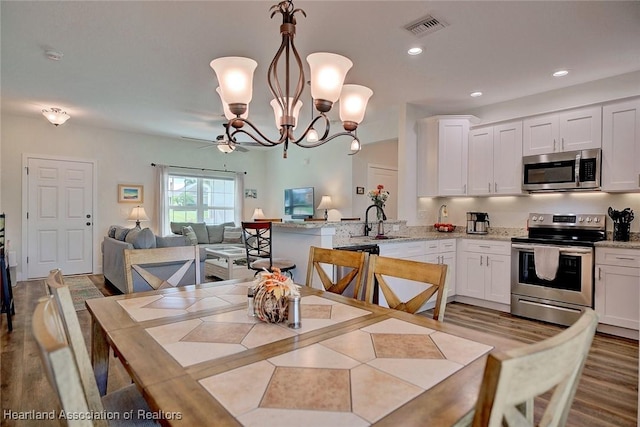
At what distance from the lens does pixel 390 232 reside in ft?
14.5

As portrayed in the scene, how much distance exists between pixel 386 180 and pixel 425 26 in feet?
15.1

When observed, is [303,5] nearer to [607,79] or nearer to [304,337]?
[304,337]

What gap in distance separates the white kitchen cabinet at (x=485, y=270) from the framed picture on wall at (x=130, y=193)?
593 cm

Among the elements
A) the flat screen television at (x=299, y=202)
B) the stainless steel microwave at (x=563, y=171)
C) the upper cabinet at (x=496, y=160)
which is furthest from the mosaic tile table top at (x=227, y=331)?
the flat screen television at (x=299, y=202)

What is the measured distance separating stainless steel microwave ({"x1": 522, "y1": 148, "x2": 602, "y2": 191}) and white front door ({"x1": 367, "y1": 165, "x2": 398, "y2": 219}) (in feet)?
9.89

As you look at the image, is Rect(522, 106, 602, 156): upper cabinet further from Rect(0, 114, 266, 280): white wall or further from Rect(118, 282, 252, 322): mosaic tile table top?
Rect(0, 114, 266, 280): white wall

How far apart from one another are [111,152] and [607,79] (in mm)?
7559

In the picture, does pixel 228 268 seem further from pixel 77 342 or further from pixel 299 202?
pixel 77 342

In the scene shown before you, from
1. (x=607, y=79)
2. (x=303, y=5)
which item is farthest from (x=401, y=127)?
(x=303, y=5)

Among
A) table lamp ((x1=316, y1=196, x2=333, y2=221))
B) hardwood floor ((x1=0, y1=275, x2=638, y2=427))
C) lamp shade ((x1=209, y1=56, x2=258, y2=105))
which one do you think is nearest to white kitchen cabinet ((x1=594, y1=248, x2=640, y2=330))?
hardwood floor ((x1=0, y1=275, x2=638, y2=427))

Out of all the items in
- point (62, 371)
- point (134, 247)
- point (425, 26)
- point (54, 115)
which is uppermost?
point (425, 26)

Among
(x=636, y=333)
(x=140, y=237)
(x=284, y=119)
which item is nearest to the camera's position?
(x=284, y=119)

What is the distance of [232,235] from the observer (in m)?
7.23

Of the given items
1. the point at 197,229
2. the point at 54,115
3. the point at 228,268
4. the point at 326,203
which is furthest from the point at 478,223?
the point at 54,115
